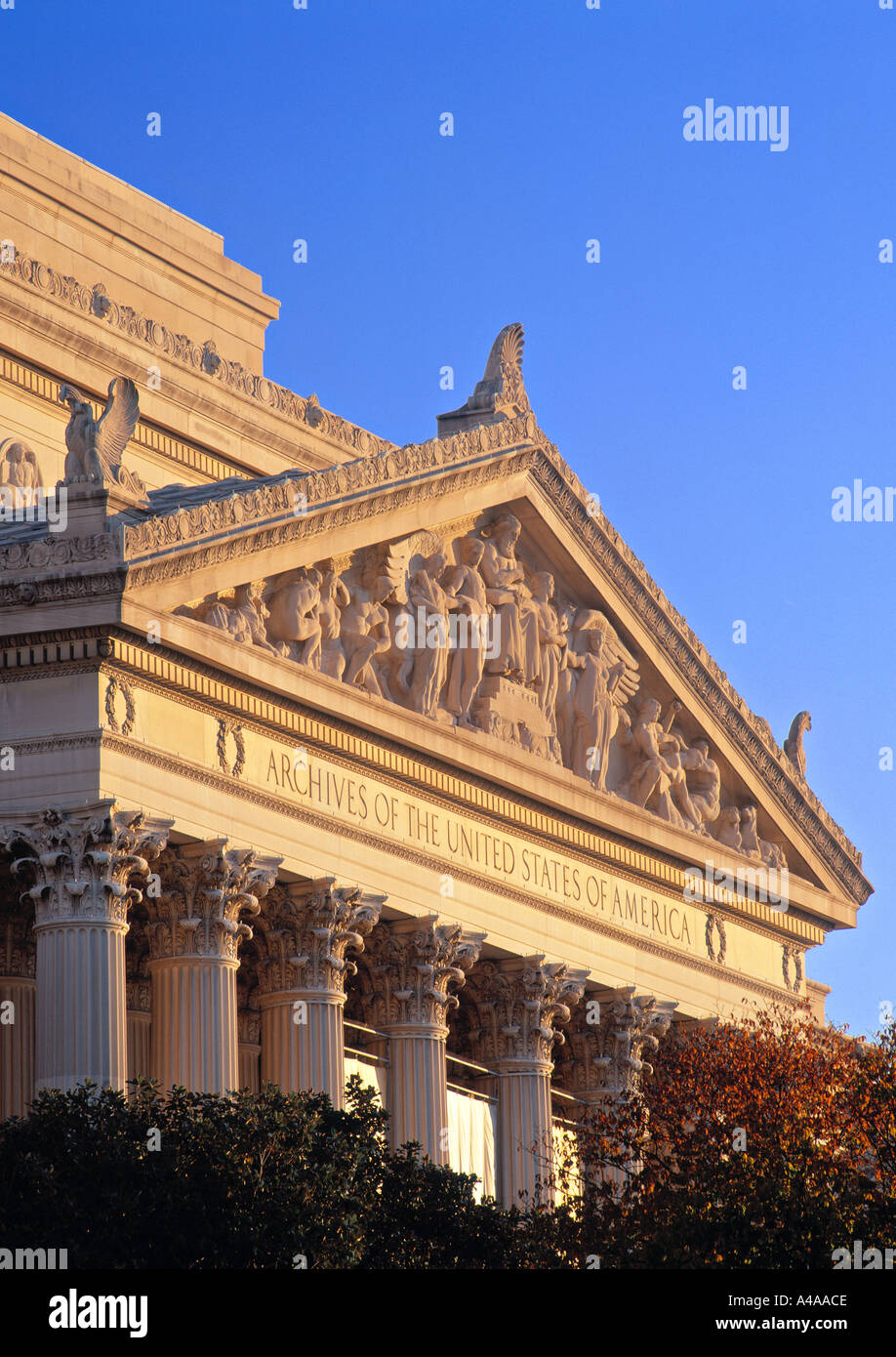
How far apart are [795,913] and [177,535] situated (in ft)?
72.4

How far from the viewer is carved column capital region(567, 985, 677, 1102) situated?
164 ft

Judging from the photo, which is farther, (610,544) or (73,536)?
(610,544)

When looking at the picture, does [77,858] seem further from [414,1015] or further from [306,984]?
[414,1015]

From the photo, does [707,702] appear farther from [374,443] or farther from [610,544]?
[374,443]

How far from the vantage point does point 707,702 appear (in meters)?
52.3

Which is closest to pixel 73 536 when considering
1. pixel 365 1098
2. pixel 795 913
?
pixel 365 1098

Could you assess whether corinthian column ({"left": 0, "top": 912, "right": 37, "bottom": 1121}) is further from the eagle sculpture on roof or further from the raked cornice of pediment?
the eagle sculpture on roof

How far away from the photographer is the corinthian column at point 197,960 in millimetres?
38594

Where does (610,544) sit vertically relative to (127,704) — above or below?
above

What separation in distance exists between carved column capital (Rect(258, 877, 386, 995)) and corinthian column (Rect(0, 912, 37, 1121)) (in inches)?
128

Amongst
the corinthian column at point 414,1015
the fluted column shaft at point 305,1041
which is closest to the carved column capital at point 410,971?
the corinthian column at point 414,1015

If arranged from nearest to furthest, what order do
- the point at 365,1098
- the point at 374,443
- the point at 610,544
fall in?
the point at 365,1098 → the point at 610,544 → the point at 374,443

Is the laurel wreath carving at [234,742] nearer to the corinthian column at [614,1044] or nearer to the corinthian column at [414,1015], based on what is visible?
the corinthian column at [414,1015]
